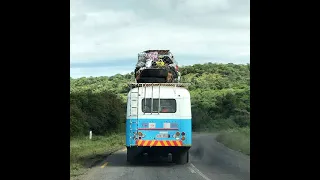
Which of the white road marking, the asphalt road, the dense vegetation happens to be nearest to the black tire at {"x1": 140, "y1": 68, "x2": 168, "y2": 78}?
the asphalt road

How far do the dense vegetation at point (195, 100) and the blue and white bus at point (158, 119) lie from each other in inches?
695

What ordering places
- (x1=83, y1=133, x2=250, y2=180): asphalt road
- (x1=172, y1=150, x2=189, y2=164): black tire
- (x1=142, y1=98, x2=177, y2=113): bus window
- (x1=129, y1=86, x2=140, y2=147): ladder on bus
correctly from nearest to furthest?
1. (x1=83, y1=133, x2=250, y2=180): asphalt road
2. (x1=129, y1=86, x2=140, y2=147): ladder on bus
3. (x1=142, y1=98, x2=177, y2=113): bus window
4. (x1=172, y1=150, x2=189, y2=164): black tire

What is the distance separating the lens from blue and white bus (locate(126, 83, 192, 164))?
15.7m

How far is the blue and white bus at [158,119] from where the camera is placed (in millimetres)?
15727

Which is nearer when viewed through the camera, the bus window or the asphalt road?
the asphalt road

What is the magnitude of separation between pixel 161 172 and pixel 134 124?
2218mm

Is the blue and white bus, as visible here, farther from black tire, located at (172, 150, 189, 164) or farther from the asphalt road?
the asphalt road

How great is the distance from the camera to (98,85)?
48.5 meters

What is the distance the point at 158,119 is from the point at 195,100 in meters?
35.5

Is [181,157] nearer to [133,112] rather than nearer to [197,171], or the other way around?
[197,171]

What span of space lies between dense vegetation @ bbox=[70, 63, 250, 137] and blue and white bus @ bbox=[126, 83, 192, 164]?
17.7 metres
